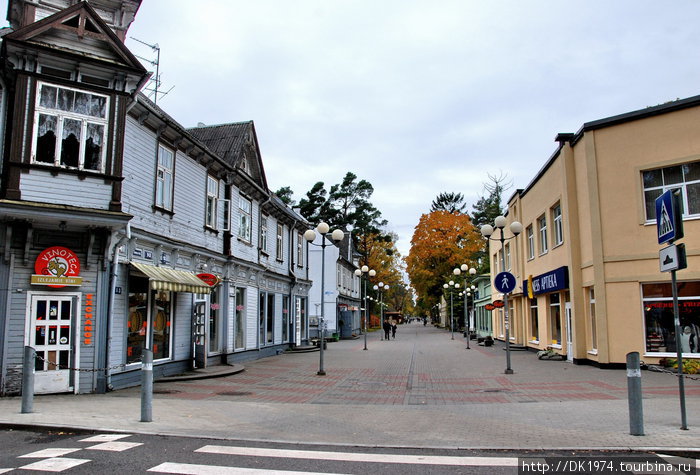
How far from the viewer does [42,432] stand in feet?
25.4

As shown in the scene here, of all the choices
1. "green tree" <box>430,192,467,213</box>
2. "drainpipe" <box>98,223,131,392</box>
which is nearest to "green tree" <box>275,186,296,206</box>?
"green tree" <box>430,192,467,213</box>

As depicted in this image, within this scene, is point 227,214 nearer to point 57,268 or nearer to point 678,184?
point 57,268

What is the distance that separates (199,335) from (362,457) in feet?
38.5

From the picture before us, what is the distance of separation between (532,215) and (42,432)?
23.1 meters

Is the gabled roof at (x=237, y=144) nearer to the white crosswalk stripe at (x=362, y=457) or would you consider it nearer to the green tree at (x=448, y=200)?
the white crosswalk stripe at (x=362, y=457)

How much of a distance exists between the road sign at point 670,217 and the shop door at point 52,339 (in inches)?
452

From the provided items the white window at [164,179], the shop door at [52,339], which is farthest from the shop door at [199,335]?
the shop door at [52,339]

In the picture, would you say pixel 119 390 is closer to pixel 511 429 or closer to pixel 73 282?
pixel 73 282

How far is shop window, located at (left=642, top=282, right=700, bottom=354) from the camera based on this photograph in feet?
53.7

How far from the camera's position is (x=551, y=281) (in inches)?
866

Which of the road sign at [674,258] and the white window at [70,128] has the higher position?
the white window at [70,128]

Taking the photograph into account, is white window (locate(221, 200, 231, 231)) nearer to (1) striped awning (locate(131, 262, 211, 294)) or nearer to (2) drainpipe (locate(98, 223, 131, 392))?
(1) striped awning (locate(131, 262, 211, 294))

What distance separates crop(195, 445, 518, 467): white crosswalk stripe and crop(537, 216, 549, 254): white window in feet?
63.4

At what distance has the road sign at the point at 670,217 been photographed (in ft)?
25.5
